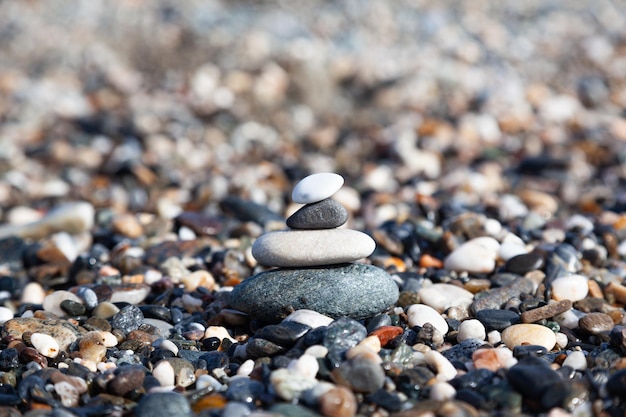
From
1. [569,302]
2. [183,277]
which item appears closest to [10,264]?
[183,277]

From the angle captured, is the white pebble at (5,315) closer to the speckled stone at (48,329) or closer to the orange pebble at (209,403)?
the speckled stone at (48,329)

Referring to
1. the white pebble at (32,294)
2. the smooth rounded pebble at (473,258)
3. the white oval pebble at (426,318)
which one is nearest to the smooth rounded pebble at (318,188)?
the white oval pebble at (426,318)

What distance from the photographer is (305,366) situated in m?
3.41

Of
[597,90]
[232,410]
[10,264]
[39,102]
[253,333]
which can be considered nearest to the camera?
[232,410]

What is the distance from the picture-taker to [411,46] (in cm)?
1257

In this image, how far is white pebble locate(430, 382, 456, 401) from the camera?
3.25m

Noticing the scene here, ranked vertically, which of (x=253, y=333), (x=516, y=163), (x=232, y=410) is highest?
(x=232, y=410)

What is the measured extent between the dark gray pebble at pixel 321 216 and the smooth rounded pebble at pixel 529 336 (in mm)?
1183

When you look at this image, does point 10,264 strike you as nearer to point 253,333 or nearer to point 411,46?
point 253,333

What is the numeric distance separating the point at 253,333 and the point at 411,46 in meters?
9.32

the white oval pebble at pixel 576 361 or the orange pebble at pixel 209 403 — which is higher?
the orange pebble at pixel 209 403

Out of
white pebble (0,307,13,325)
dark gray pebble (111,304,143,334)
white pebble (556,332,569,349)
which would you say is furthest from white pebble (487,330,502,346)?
white pebble (0,307,13,325)

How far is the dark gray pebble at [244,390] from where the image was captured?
329 centimetres

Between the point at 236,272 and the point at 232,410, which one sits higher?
the point at 232,410
